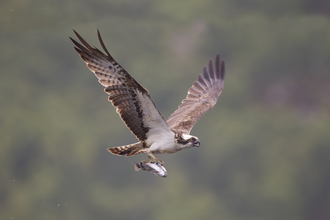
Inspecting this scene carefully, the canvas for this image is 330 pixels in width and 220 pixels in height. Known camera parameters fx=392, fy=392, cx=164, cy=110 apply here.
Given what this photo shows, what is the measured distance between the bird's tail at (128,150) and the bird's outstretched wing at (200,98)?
101 cm

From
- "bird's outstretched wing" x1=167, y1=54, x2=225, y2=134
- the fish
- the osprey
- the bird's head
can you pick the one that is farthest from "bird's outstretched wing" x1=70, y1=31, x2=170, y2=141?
"bird's outstretched wing" x1=167, y1=54, x2=225, y2=134

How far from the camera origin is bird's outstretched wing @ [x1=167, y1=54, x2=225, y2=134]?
8121 mm

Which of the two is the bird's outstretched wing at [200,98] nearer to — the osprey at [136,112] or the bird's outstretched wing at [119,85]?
the osprey at [136,112]

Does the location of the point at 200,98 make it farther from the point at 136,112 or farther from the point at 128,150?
the point at 136,112

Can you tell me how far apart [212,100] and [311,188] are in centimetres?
1625

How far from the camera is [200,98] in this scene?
9.27 meters

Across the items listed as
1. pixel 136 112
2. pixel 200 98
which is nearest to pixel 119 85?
pixel 136 112

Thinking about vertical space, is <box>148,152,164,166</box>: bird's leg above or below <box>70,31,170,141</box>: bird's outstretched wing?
below

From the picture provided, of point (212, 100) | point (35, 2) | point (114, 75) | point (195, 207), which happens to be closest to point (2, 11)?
point (35, 2)

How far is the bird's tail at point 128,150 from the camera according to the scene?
22.1ft

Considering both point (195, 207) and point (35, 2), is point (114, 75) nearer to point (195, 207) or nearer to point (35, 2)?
point (195, 207)

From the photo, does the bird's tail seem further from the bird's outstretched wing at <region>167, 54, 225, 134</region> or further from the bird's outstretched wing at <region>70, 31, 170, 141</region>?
the bird's outstretched wing at <region>167, 54, 225, 134</region>

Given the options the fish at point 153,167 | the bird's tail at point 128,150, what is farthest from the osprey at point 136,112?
the fish at point 153,167

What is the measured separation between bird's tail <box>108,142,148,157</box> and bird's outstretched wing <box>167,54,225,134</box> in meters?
1.01
